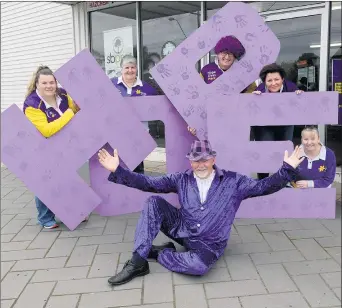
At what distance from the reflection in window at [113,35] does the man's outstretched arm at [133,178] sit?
525 cm

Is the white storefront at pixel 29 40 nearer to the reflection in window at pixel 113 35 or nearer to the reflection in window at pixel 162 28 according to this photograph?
the reflection in window at pixel 113 35

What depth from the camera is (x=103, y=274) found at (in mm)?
3188

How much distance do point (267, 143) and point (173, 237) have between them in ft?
4.91

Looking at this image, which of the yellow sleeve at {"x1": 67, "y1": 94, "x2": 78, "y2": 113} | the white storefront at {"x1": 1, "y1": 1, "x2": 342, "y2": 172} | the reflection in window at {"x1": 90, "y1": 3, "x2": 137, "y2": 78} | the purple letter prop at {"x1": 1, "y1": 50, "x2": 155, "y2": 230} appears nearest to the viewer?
the purple letter prop at {"x1": 1, "y1": 50, "x2": 155, "y2": 230}

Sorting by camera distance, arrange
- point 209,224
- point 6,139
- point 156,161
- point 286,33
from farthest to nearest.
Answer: point 156,161, point 286,33, point 6,139, point 209,224

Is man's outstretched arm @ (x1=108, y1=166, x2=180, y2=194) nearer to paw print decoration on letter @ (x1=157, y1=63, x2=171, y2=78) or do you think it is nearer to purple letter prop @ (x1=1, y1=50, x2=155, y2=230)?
purple letter prop @ (x1=1, y1=50, x2=155, y2=230)

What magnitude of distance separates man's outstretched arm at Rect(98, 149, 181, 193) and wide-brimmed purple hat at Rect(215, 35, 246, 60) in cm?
163

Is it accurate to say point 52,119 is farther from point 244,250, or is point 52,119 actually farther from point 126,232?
point 244,250

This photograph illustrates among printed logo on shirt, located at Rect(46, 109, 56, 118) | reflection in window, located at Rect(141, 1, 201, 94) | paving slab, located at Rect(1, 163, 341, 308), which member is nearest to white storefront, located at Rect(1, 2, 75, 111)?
reflection in window, located at Rect(141, 1, 201, 94)

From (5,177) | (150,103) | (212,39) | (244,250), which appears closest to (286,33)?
(212,39)

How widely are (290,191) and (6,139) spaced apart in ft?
9.41

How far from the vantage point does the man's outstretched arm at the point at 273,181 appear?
2.83 metres

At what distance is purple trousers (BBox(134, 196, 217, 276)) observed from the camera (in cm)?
308

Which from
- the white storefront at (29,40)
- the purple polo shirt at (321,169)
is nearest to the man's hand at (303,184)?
the purple polo shirt at (321,169)
